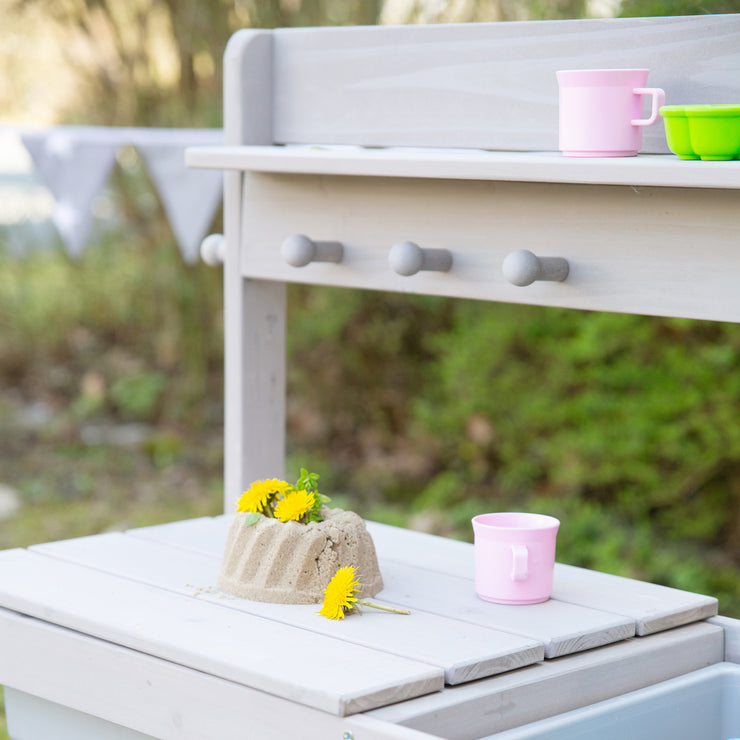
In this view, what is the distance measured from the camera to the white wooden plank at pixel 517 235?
3.93 feet

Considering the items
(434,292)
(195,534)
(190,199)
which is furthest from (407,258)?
(190,199)

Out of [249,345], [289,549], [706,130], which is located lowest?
[289,549]

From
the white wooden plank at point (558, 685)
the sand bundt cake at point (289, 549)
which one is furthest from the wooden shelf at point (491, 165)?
the white wooden plank at point (558, 685)

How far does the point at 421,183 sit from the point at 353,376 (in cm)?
234

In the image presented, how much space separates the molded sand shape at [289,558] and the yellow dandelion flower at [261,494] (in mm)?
12

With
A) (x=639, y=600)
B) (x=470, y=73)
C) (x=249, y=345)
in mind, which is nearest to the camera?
(x=639, y=600)

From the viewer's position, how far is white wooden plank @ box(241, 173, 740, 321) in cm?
120

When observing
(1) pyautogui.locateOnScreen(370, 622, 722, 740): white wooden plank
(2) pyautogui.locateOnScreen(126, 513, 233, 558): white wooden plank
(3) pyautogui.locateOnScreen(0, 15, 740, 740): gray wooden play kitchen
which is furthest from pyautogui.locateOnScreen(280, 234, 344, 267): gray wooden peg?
(1) pyautogui.locateOnScreen(370, 622, 722, 740): white wooden plank

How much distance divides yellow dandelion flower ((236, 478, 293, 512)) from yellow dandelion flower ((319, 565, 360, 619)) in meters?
0.13

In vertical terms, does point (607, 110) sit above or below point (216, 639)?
above

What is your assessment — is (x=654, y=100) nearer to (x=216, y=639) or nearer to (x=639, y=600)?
(x=639, y=600)

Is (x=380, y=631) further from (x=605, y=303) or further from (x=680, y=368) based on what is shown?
(x=680, y=368)

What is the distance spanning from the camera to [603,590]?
1329 millimetres

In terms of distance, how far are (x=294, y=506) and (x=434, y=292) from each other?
342 mm
